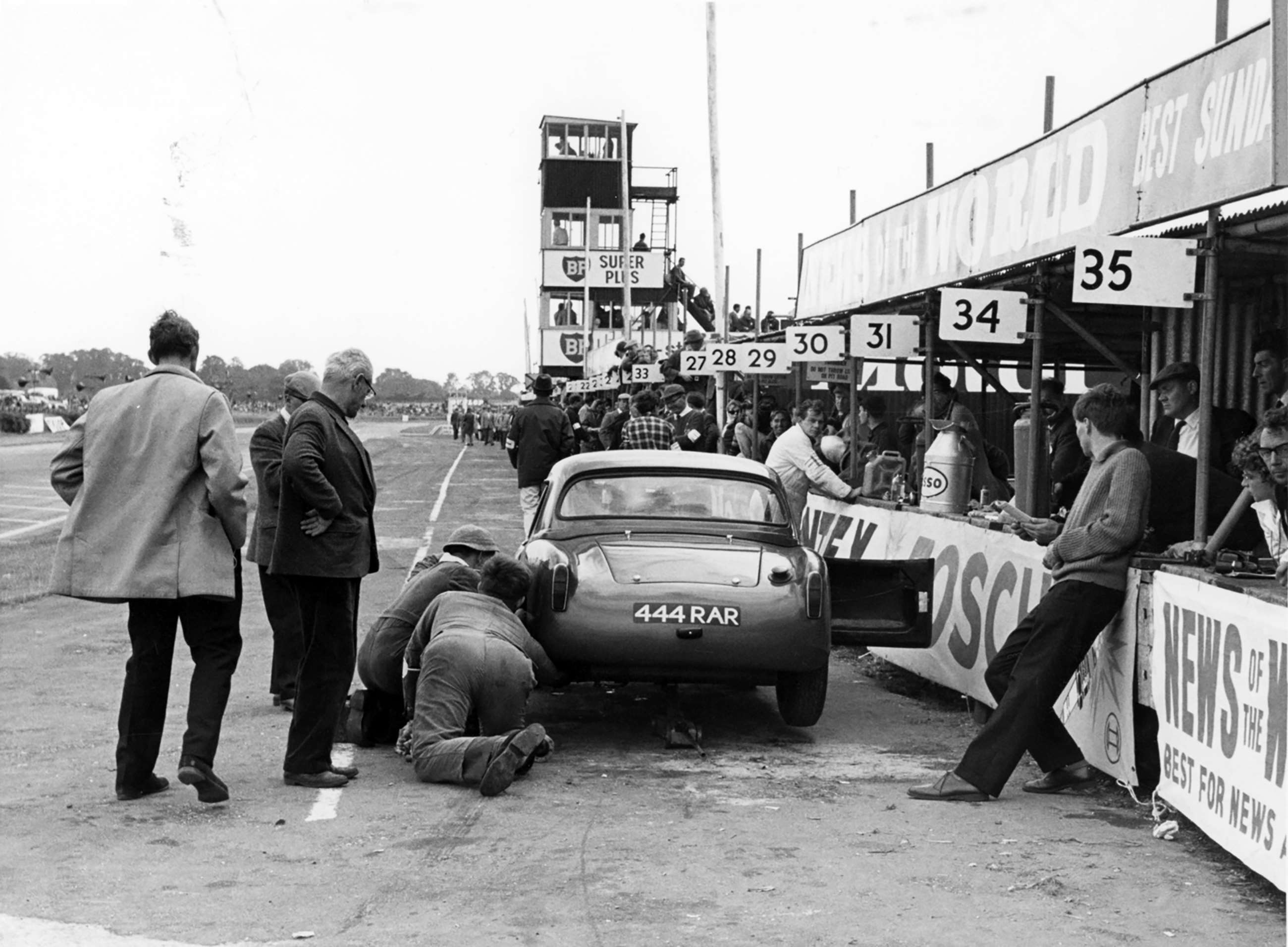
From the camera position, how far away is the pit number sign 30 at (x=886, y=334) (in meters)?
13.6

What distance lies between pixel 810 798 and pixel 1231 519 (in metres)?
2.28

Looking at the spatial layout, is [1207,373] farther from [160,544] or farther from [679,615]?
[160,544]

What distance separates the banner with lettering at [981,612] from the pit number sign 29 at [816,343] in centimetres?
252

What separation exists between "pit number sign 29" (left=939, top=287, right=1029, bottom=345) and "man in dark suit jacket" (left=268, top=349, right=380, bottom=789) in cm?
483

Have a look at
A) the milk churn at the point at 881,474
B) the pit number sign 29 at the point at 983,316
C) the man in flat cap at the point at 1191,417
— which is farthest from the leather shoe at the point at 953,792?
the milk churn at the point at 881,474

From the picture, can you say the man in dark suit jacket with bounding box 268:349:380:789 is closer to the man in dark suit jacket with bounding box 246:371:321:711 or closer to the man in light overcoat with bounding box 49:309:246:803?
the man in light overcoat with bounding box 49:309:246:803

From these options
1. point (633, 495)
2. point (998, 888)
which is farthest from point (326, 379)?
point (998, 888)

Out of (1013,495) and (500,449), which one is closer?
(1013,495)

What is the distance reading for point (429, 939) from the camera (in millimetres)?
5020

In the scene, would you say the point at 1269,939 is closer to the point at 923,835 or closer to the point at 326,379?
the point at 923,835

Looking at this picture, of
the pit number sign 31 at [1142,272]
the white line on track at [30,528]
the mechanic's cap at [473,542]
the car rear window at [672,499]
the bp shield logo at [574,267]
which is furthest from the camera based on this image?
the bp shield logo at [574,267]

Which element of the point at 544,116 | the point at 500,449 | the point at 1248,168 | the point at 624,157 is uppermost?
the point at 544,116

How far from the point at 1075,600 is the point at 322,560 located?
3.42 m

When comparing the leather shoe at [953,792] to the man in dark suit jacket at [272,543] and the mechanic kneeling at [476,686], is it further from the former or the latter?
the man in dark suit jacket at [272,543]
